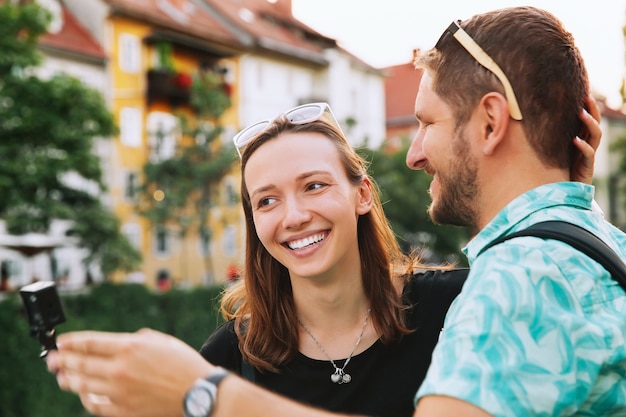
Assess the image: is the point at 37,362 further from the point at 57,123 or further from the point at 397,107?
the point at 397,107

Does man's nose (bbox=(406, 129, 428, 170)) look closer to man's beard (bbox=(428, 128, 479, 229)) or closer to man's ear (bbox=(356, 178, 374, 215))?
man's beard (bbox=(428, 128, 479, 229))

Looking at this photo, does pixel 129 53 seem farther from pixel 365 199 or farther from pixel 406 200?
pixel 365 199

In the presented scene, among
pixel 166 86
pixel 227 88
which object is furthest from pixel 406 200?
pixel 166 86

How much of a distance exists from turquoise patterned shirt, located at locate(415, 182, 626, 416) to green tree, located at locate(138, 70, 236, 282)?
72.4 ft

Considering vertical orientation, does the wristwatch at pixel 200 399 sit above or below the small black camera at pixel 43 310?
below

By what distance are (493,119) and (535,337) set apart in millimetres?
465

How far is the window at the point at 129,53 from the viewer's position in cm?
2612

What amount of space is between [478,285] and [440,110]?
47 centimetres

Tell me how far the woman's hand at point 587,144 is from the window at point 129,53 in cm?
2571

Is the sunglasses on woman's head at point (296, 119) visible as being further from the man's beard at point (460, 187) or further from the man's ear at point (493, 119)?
the man's ear at point (493, 119)

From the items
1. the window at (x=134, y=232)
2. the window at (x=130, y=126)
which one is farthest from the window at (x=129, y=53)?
the window at (x=134, y=232)

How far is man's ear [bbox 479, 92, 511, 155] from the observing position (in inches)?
57.9

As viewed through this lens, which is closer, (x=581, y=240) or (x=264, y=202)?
(x=581, y=240)

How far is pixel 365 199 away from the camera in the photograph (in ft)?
9.56
